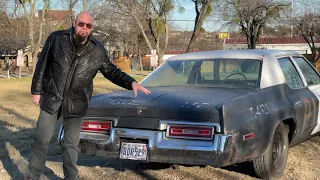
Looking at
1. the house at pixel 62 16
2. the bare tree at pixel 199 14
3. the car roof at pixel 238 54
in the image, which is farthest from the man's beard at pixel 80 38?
the house at pixel 62 16

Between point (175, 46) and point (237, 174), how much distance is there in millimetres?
56491

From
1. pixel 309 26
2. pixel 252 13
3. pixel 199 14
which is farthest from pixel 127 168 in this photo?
pixel 309 26

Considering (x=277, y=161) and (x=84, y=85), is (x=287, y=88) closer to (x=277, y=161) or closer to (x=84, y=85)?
(x=277, y=161)

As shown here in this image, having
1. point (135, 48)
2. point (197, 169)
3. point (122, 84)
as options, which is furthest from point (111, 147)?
point (135, 48)

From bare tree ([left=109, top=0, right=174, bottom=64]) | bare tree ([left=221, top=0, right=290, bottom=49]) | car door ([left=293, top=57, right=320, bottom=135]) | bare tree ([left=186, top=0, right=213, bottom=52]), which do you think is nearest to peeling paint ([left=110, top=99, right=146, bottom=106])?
car door ([left=293, top=57, right=320, bottom=135])

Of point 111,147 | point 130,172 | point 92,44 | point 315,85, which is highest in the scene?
point 92,44

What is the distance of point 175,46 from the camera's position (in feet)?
200

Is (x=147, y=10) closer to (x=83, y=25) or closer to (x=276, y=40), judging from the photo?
(x=83, y=25)

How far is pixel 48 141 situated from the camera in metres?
4.15

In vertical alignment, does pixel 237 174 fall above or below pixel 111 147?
below

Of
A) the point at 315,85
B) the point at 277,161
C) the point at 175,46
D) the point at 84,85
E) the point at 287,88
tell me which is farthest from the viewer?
the point at 175,46

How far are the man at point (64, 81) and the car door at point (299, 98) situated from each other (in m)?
2.36

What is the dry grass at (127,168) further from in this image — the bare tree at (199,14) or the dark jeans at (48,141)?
the bare tree at (199,14)

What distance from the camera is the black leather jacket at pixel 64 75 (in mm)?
4047
